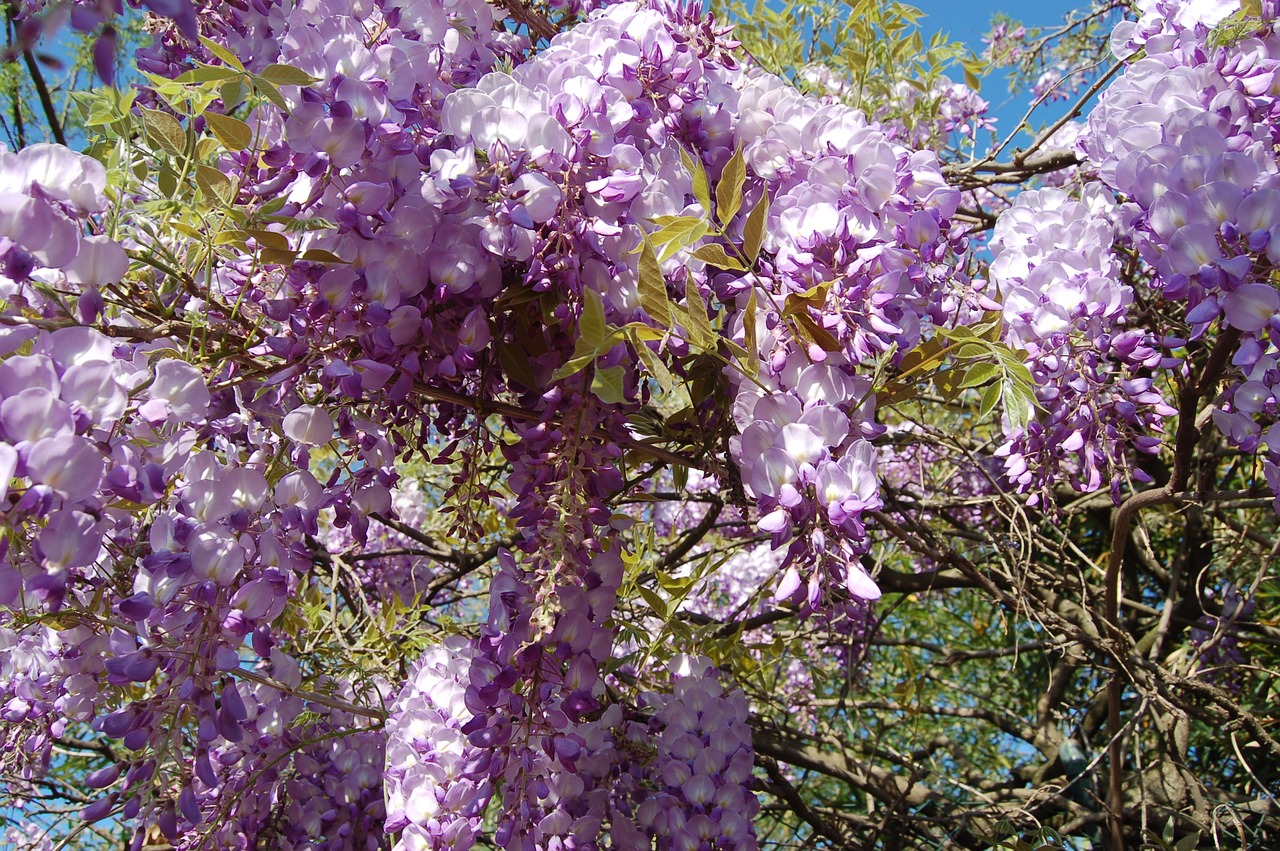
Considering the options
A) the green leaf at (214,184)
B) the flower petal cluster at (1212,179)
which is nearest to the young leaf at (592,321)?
the green leaf at (214,184)

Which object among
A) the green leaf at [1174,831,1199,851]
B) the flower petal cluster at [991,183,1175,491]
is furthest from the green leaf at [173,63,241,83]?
the green leaf at [1174,831,1199,851]

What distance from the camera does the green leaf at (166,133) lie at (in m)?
0.86

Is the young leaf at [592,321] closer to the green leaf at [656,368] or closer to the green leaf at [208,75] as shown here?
the green leaf at [656,368]

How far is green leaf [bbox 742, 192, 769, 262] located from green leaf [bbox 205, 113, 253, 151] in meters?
0.48

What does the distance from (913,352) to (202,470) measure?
2.26 ft

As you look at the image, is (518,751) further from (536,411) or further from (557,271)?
(557,271)

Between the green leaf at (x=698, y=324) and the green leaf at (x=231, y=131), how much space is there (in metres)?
0.44

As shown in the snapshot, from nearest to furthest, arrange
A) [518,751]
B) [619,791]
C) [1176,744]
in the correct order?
[518,751], [619,791], [1176,744]

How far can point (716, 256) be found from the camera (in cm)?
86

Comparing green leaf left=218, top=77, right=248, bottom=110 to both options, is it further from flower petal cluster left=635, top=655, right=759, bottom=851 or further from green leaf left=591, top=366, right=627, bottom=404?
flower petal cluster left=635, top=655, right=759, bottom=851

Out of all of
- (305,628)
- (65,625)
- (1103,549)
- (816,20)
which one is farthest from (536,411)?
(1103,549)

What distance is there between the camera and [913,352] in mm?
920

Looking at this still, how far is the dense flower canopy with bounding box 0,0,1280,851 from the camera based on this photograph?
2.57 ft

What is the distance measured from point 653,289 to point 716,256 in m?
0.08
